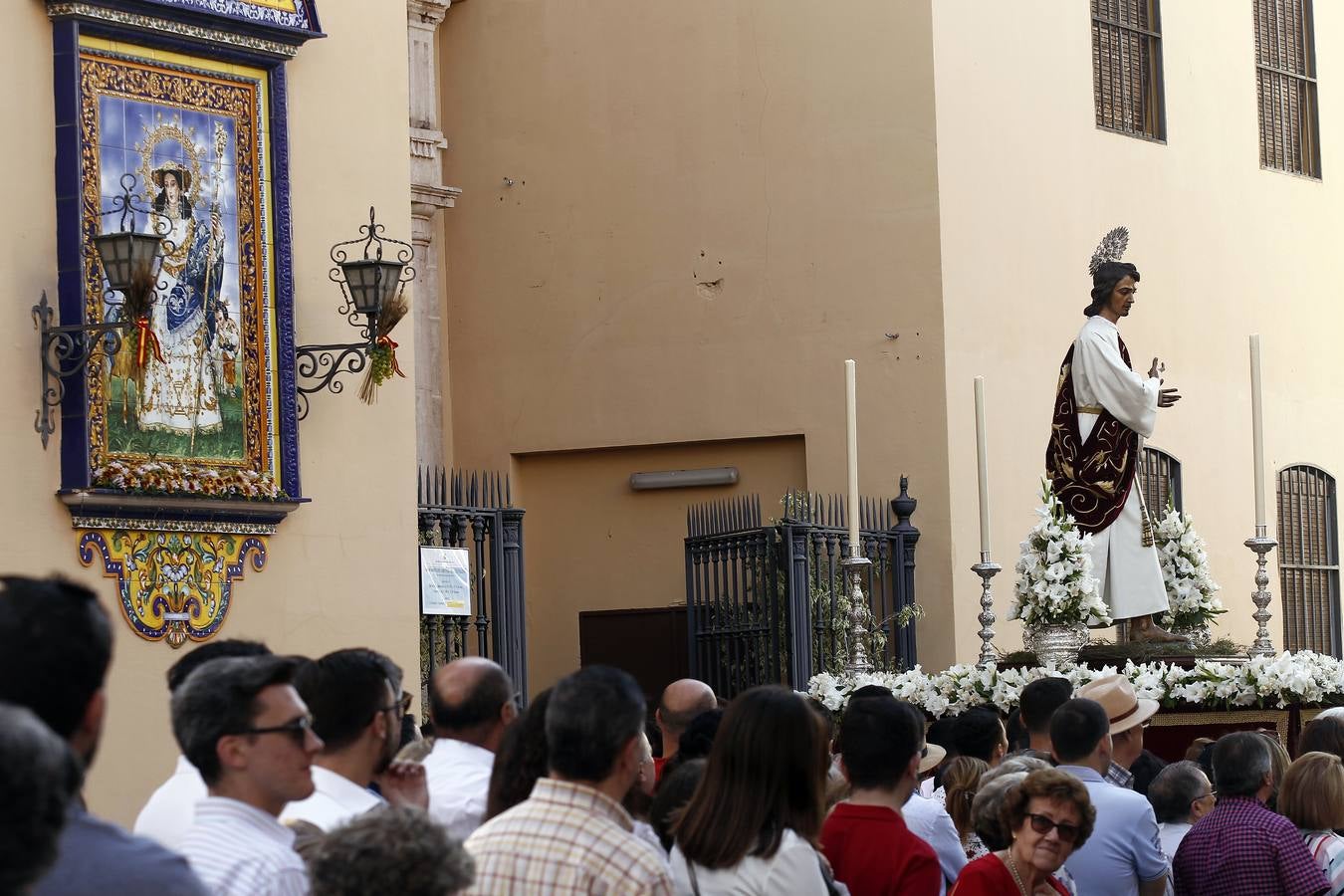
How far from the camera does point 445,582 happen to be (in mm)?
12094

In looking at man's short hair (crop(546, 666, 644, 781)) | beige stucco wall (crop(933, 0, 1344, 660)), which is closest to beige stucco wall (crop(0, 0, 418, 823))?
beige stucco wall (crop(933, 0, 1344, 660))

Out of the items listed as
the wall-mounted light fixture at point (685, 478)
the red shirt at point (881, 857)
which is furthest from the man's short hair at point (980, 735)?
the wall-mounted light fixture at point (685, 478)

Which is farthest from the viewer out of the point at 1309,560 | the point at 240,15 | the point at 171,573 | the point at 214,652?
the point at 1309,560

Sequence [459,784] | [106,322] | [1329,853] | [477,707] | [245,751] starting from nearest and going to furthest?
[245,751], [459,784], [477,707], [1329,853], [106,322]

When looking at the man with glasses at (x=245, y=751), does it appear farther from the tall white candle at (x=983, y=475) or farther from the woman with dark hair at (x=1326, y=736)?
the tall white candle at (x=983, y=475)

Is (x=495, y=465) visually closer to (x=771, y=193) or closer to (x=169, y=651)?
(x=771, y=193)

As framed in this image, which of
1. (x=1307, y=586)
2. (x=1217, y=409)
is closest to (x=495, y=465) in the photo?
(x=1217, y=409)

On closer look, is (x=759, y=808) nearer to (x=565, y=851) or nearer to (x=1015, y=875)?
(x=565, y=851)

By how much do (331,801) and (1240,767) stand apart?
3170 millimetres

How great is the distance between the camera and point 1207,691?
10.6 meters

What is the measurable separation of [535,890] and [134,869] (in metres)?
1.27

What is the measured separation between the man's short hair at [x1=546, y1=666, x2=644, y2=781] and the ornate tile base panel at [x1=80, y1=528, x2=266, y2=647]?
215 inches

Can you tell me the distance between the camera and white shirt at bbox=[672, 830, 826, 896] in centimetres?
506

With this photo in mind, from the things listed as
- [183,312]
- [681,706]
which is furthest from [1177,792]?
[183,312]
